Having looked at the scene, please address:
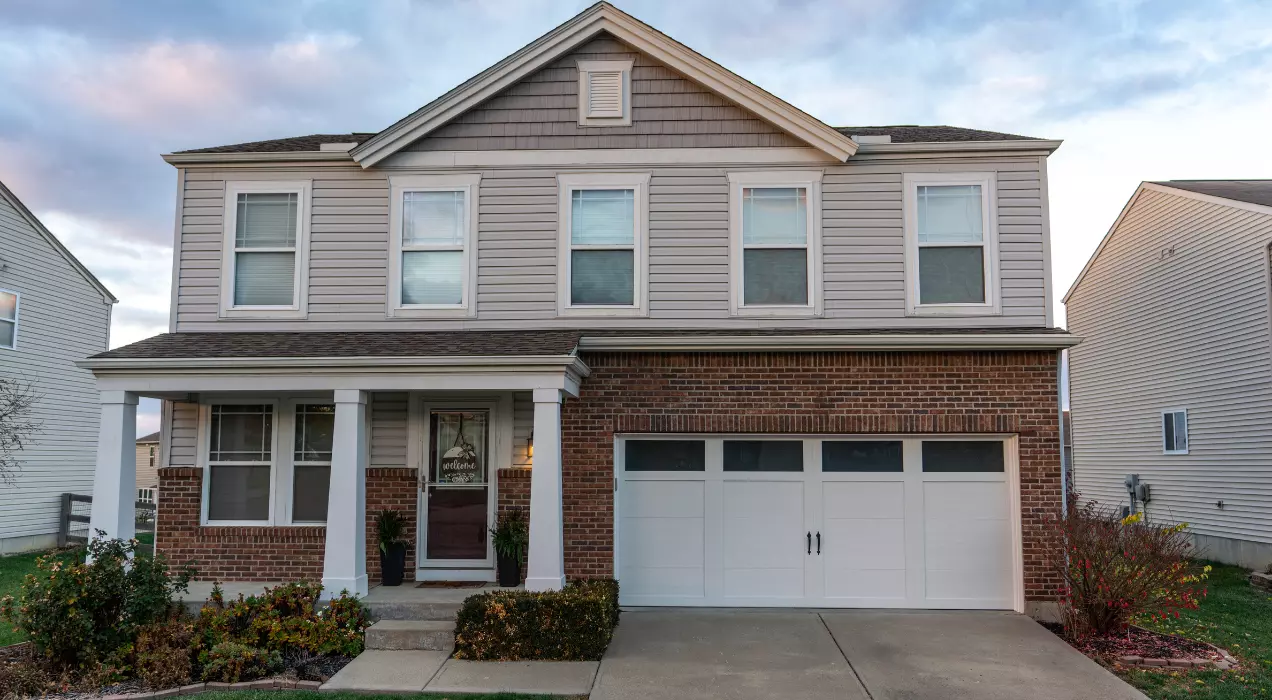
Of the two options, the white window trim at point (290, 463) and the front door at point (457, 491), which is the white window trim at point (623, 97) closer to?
the front door at point (457, 491)

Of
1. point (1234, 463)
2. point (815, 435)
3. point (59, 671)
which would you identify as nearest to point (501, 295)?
point (815, 435)

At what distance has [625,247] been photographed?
35.8 feet

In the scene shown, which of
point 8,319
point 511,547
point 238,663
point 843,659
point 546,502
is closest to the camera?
point 238,663

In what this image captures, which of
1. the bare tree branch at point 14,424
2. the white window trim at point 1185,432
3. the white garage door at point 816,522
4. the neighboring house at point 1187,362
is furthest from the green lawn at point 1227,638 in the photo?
the bare tree branch at point 14,424

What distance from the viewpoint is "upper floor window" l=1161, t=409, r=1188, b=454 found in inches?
651

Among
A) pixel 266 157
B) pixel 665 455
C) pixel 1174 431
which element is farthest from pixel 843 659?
pixel 1174 431

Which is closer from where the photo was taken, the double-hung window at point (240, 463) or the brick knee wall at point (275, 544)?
the brick knee wall at point (275, 544)

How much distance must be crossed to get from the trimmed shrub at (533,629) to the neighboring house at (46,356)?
511 inches

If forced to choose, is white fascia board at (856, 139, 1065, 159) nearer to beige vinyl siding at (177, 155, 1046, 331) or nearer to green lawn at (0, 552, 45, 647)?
beige vinyl siding at (177, 155, 1046, 331)

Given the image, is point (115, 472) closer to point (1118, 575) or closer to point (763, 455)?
point (763, 455)

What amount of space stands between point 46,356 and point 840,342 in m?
16.2

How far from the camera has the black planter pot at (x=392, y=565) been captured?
33.5 feet

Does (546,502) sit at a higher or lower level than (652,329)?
lower

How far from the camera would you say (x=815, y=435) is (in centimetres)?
1062
